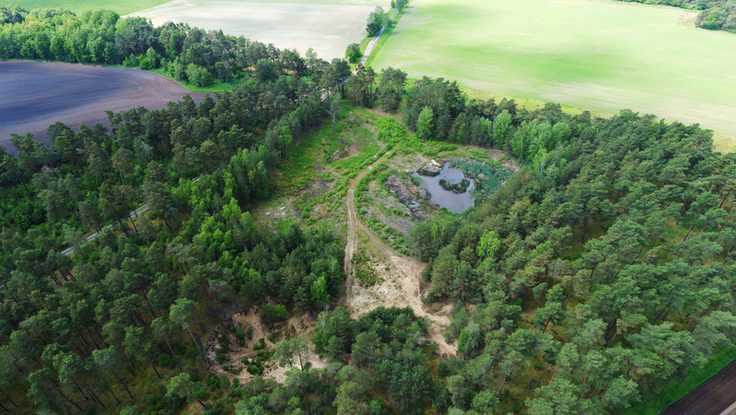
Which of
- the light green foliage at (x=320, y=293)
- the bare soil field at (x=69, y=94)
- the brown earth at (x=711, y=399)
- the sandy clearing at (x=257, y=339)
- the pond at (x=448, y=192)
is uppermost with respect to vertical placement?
the bare soil field at (x=69, y=94)

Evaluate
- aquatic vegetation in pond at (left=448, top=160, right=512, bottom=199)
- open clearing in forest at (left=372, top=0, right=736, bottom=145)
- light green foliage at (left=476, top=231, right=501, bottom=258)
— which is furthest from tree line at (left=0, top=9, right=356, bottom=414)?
open clearing in forest at (left=372, top=0, right=736, bottom=145)

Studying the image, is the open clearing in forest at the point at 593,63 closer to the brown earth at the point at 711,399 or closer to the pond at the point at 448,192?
the pond at the point at 448,192

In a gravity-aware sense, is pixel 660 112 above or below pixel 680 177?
above

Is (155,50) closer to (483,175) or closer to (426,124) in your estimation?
(426,124)

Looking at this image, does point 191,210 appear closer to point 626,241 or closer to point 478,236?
point 478,236

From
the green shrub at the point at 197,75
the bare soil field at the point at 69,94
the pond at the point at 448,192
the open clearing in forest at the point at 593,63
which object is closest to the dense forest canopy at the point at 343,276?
the pond at the point at 448,192

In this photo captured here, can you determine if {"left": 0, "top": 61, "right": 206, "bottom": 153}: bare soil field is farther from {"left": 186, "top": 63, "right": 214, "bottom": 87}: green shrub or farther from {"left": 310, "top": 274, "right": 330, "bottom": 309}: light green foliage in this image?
{"left": 310, "top": 274, "right": 330, "bottom": 309}: light green foliage

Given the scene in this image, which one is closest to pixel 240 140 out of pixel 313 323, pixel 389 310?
pixel 313 323
